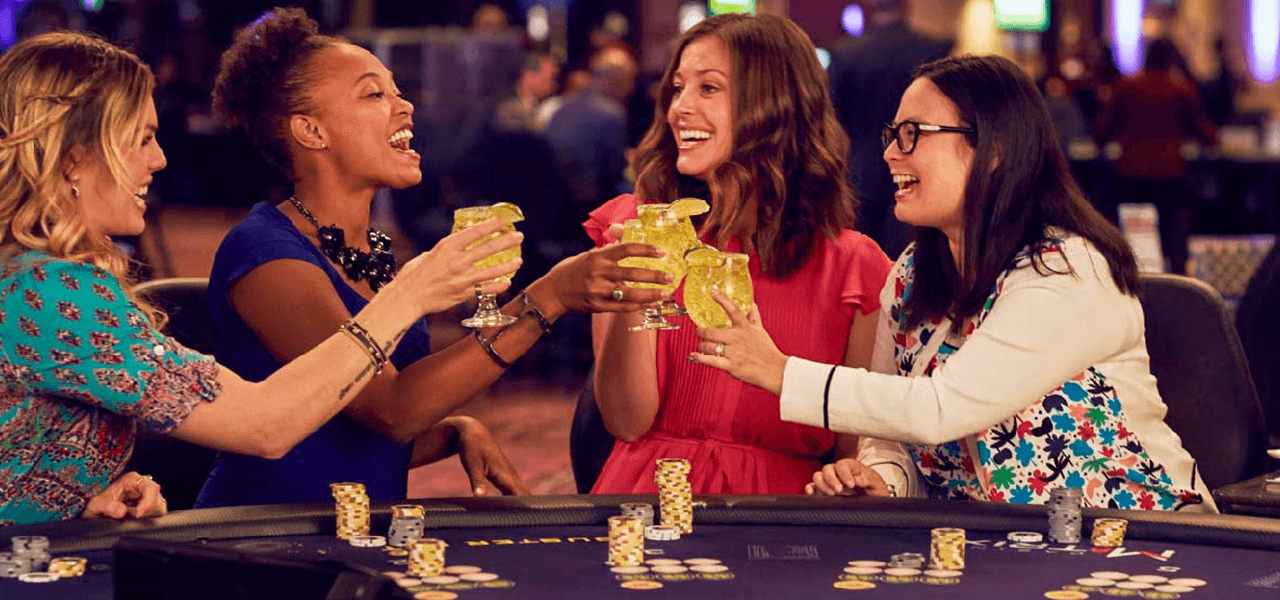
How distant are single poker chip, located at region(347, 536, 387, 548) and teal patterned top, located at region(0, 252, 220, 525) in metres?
0.27

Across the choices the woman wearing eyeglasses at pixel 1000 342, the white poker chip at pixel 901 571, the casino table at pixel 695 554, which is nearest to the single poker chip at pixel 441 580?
the casino table at pixel 695 554

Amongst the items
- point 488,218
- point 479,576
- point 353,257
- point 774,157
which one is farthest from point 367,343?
point 774,157

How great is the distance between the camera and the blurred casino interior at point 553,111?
6.86 metres

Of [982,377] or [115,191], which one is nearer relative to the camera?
[115,191]

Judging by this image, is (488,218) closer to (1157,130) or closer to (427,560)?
(427,560)

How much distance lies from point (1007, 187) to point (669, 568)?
0.95 m

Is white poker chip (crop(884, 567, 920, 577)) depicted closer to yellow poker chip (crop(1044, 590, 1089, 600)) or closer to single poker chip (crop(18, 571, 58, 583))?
yellow poker chip (crop(1044, 590, 1089, 600))

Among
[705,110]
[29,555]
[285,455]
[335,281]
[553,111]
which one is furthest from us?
[553,111]

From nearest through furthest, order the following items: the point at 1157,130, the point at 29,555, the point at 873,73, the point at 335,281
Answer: the point at 29,555 < the point at 335,281 < the point at 873,73 < the point at 1157,130

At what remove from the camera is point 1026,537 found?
2.19 meters

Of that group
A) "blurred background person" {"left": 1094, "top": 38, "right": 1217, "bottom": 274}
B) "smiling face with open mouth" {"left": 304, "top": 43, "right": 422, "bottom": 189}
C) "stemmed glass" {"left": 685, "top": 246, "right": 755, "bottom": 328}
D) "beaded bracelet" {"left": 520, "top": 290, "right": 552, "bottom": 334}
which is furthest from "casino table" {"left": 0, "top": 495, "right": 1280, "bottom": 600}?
"blurred background person" {"left": 1094, "top": 38, "right": 1217, "bottom": 274}

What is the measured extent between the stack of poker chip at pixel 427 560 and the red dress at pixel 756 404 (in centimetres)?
106

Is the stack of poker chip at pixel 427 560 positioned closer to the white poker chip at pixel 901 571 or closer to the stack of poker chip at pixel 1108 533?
the white poker chip at pixel 901 571

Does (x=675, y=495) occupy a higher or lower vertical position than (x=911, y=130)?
lower
